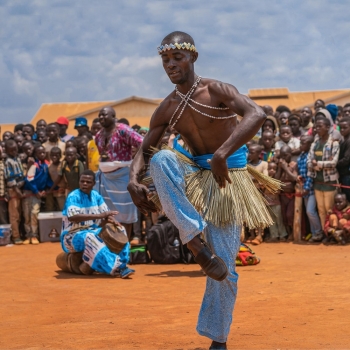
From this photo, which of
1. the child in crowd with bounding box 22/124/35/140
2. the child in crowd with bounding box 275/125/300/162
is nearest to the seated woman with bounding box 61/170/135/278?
the child in crowd with bounding box 275/125/300/162

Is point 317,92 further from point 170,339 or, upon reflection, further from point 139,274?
point 170,339

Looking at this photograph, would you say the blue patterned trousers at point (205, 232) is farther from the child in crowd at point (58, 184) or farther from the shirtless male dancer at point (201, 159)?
the child in crowd at point (58, 184)

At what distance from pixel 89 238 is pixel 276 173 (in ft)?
14.7

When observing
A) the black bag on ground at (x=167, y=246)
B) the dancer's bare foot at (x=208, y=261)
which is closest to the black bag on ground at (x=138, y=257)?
the black bag on ground at (x=167, y=246)

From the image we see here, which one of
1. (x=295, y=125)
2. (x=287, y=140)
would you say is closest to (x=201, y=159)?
(x=287, y=140)

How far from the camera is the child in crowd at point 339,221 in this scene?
Result: 11016 millimetres

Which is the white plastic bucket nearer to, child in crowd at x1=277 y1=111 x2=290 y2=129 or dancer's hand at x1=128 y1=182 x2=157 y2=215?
child in crowd at x1=277 y1=111 x2=290 y2=129

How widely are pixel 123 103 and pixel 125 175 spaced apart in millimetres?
19543

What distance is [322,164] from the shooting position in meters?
11.2

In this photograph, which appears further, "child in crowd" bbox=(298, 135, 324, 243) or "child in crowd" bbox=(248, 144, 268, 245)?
"child in crowd" bbox=(248, 144, 268, 245)

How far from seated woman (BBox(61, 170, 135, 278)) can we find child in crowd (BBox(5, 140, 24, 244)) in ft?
13.9

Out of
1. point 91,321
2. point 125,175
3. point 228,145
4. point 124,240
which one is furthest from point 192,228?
point 125,175

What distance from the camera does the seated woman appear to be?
872 centimetres

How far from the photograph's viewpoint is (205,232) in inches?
175
